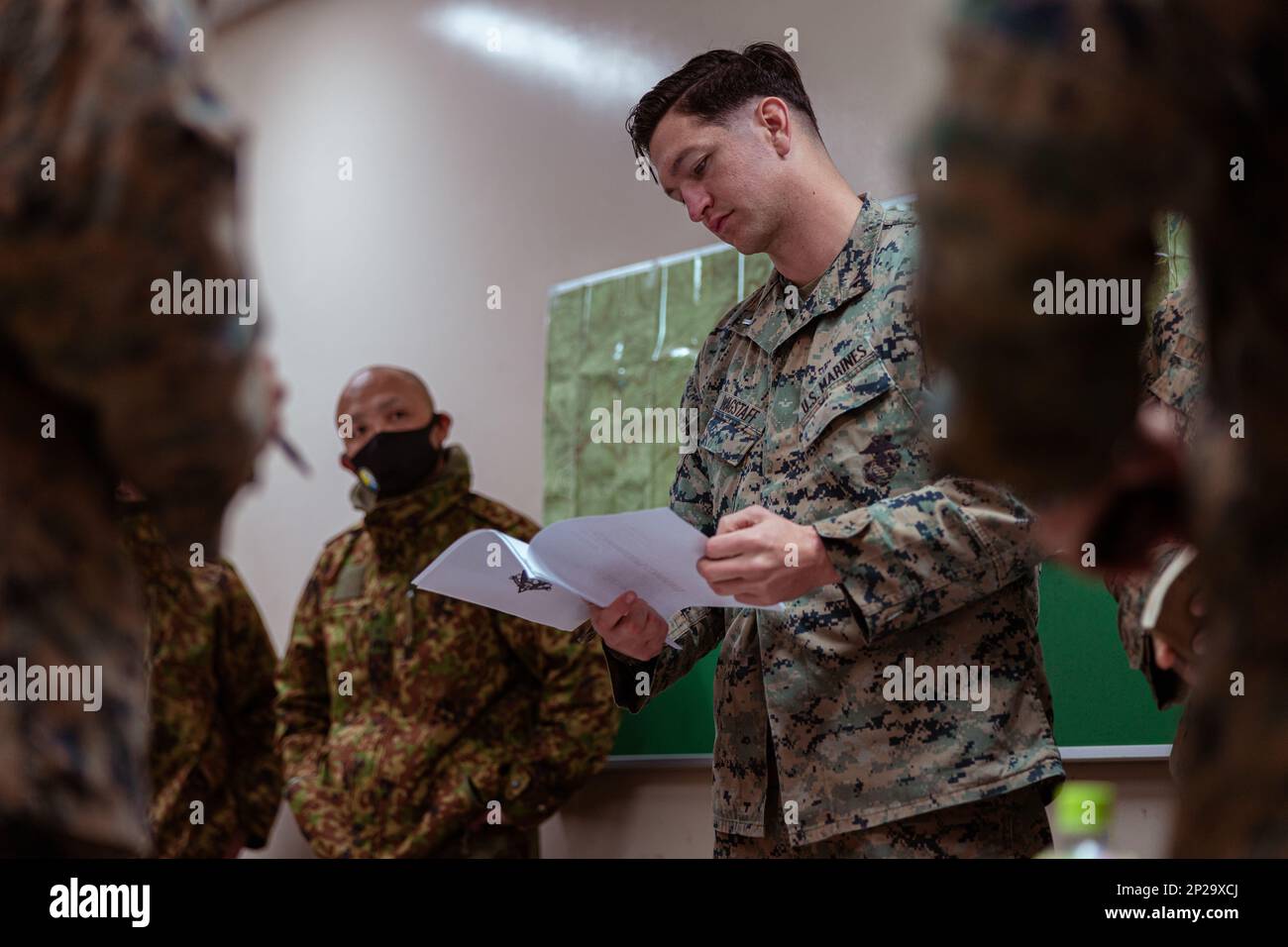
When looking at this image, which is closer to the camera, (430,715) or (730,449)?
(730,449)

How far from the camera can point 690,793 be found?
276 cm

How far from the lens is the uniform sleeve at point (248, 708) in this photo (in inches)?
114

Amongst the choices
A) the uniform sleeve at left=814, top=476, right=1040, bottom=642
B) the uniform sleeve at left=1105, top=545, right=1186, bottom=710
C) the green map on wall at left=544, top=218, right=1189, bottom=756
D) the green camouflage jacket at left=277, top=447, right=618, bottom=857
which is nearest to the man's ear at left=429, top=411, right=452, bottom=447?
the green camouflage jacket at left=277, top=447, right=618, bottom=857

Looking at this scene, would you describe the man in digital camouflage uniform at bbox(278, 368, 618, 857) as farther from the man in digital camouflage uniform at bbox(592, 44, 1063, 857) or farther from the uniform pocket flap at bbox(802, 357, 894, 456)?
the uniform pocket flap at bbox(802, 357, 894, 456)

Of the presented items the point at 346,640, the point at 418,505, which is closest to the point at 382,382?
the point at 418,505

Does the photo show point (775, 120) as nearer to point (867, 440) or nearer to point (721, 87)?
point (721, 87)

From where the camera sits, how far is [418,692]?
2.58 meters

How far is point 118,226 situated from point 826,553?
2.62ft

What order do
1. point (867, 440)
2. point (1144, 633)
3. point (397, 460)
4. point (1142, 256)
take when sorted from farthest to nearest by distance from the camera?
point (397, 460), point (867, 440), point (1144, 633), point (1142, 256)

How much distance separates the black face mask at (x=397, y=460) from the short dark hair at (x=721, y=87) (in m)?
1.23

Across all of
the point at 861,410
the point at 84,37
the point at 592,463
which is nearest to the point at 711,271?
the point at 592,463

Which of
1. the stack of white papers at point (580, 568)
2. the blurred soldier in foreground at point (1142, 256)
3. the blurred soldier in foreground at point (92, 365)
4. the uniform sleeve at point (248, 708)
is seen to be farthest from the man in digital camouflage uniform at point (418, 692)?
the blurred soldier in foreground at point (1142, 256)
